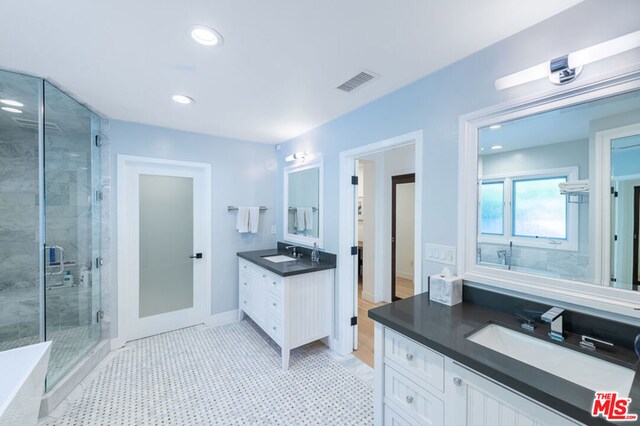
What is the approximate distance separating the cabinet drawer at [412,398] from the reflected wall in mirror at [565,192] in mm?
846

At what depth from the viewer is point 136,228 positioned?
301cm

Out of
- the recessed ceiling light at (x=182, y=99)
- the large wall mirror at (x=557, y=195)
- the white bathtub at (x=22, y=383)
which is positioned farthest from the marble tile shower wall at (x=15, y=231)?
the large wall mirror at (x=557, y=195)

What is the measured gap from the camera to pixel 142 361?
2566mm

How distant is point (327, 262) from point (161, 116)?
239cm

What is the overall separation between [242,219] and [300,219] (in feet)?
2.67

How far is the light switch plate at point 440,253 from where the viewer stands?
5.62 feet

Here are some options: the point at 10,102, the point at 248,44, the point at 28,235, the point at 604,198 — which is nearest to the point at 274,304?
the point at 248,44

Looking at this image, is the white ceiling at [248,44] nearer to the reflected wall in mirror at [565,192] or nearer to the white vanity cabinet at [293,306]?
the reflected wall in mirror at [565,192]

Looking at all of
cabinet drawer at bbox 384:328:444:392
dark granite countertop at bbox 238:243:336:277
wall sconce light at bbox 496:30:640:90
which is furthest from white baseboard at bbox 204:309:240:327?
wall sconce light at bbox 496:30:640:90

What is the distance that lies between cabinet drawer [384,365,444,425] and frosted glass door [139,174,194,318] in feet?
9.23

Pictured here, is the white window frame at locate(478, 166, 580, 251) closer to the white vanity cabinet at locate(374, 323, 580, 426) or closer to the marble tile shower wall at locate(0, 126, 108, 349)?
the white vanity cabinet at locate(374, 323, 580, 426)

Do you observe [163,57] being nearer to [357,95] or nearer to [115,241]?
[357,95]

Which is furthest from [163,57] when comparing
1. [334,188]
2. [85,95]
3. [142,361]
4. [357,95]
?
[142,361]

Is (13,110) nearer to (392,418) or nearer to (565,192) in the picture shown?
(392,418)
